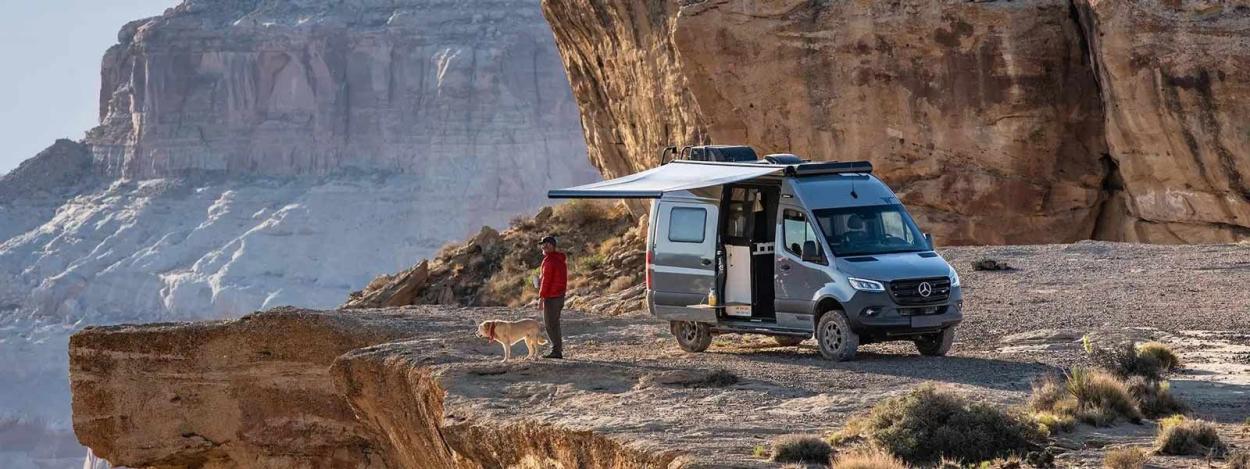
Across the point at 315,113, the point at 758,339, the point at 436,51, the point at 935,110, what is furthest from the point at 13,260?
the point at 758,339

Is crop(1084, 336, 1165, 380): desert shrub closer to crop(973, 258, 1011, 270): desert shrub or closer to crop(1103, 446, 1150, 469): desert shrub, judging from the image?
crop(1103, 446, 1150, 469): desert shrub

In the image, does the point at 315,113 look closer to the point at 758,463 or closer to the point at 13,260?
the point at 13,260

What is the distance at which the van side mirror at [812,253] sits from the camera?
56.6 feet

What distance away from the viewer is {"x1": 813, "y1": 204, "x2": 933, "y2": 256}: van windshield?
56.9 feet

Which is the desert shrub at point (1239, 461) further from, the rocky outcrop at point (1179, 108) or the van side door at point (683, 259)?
the rocky outcrop at point (1179, 108)

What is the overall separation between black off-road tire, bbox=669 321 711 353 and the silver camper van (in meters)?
0.02

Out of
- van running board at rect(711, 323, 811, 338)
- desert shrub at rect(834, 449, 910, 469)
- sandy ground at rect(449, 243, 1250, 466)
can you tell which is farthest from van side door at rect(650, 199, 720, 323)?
desert shrub at rect(834, 449, 910, 469)

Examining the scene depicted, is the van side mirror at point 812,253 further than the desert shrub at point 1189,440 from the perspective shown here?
Yes

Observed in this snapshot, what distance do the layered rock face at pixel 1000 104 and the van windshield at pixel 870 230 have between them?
12719 mm

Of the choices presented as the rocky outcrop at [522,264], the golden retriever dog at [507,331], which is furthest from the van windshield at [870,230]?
the rocky outcrop at [522,264]

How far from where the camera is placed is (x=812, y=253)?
17.3 meters

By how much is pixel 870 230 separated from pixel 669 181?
2.25m

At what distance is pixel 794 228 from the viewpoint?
17.6m

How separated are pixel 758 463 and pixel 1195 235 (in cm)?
2149
